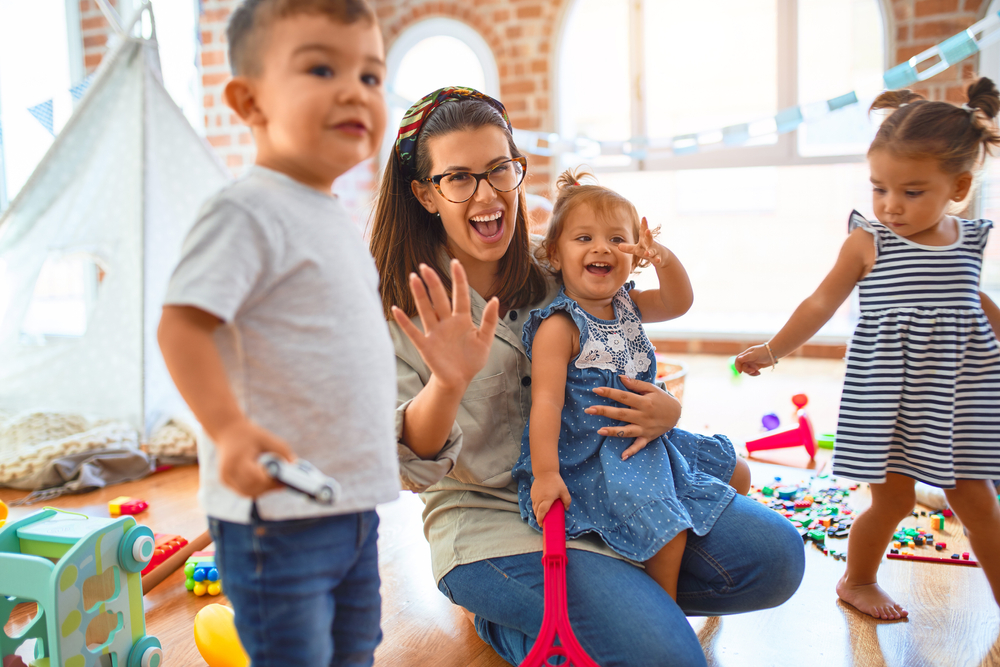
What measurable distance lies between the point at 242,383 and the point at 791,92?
11.4 feet

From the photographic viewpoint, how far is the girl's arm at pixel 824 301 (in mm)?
1339

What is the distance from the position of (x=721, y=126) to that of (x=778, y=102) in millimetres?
A: 572

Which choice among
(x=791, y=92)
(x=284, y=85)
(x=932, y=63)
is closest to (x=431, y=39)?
(x=791, y=92)

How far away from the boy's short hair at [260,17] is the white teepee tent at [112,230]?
210 cm

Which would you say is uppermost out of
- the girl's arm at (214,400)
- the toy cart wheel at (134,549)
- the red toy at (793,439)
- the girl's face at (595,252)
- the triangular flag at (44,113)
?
the triangular flag at (44,113)

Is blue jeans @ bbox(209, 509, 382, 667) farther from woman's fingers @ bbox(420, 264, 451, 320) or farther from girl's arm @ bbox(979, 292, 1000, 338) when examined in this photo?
girl's arm @ bbox(979, 292, 1000, 338)

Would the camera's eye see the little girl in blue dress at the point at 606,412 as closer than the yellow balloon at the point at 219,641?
Yes

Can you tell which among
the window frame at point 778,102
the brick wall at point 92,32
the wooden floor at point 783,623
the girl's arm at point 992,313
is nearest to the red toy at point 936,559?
the wooden floor at point 783,623

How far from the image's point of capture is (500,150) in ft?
3.94

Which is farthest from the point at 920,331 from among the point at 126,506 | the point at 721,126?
the point at 721,126

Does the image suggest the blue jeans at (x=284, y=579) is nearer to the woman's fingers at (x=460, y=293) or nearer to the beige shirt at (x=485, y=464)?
the woman's fingers at (x=460, y=293)

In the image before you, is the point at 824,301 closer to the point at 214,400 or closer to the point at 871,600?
the point at 871,600

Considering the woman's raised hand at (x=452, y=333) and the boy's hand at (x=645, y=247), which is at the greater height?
the boy's hand at (x=645, y=247)

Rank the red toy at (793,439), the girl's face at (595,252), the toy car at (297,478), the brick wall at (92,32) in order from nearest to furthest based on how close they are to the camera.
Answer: the toy car at (297,478), the girl's face at (595,252), the red toy at (793,439), the brick wall at (92,32)
